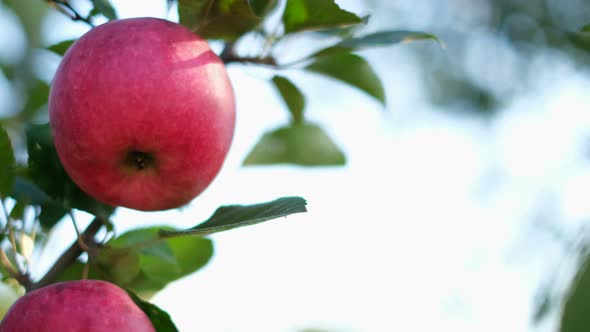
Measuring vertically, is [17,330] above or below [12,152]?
below

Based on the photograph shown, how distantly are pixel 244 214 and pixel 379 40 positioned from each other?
0.41 meters

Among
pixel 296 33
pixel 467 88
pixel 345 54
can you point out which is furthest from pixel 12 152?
pixel 467 88

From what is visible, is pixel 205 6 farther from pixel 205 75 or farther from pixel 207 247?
pixel 207 247

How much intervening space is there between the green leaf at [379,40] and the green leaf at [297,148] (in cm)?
27

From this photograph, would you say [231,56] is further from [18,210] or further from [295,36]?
[18,210]

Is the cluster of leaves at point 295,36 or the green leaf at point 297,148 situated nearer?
the cluster of leaves at point 295,36

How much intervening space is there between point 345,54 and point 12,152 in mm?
620

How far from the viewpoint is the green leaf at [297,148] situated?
1.52 meters

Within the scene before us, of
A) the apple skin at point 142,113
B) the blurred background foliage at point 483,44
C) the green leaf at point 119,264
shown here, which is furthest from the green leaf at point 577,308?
the blurred background foliage at point 483,44

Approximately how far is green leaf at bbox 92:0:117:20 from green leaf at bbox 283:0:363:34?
288mm

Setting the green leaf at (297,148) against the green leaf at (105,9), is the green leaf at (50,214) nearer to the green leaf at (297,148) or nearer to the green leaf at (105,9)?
the green leaf at (105,9)

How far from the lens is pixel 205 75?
105 cm

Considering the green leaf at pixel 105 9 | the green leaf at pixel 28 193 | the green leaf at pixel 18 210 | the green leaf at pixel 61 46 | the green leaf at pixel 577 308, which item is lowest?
the green leaf at pixel 18 210

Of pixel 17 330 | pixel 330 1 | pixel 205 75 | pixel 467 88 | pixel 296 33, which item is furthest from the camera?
Answer: pixel 467 88
